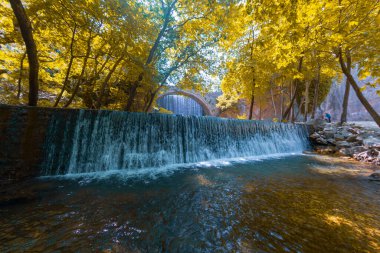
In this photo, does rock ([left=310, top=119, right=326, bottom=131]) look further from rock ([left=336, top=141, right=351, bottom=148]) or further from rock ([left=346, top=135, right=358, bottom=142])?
rock ([left=336, top=141, right=351, bottom=148])

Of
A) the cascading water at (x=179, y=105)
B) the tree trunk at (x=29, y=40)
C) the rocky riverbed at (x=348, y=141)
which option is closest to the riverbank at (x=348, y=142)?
the rocky riverbed at (x=348, y=141)

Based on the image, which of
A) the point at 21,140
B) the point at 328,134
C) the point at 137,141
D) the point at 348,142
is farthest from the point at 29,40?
the point at 328,134

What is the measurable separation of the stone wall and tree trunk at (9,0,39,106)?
3.68ft

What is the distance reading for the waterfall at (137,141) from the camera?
4.65 meters

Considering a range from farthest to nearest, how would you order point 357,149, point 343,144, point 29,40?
point 343,144, point 357,149, point 29,40

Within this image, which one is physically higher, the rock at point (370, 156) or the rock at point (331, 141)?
the rock at point (331, 141)

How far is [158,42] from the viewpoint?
7398 millimetres

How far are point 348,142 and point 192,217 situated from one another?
1090cm

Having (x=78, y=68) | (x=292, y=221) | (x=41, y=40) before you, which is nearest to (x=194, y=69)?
(x=78, y=68)

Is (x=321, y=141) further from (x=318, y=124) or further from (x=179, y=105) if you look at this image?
(x=179, y=105)

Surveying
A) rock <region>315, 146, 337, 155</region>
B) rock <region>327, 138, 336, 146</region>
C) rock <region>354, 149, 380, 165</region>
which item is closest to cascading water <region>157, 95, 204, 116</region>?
rock <region>327, 138, 336, 146</region>

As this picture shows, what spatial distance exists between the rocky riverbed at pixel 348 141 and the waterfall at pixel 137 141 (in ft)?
11.5

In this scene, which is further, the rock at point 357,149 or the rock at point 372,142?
the rock at point 357,149

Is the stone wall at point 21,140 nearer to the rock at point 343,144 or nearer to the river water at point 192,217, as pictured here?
the river water at point 192,217
